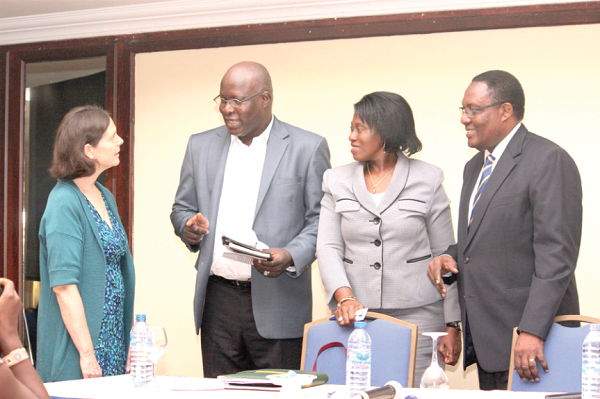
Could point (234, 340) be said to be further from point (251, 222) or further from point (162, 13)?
point (162, 13)

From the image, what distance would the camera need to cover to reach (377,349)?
2.85 metres

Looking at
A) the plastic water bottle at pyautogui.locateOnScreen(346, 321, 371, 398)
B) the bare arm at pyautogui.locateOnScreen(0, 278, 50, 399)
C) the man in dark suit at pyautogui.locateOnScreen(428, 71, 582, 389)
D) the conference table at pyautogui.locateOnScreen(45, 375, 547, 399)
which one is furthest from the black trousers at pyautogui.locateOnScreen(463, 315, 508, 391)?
the bare arm at pyautogui.locateOnScreen(0, 278, 50, 399)

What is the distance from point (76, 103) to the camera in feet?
18.6

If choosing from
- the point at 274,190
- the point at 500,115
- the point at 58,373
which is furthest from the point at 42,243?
the point at 500,115

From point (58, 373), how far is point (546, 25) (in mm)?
3633

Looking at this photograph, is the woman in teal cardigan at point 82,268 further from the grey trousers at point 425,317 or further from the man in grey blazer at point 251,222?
the grey trousers at point 425,317

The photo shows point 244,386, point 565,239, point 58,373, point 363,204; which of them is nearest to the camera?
point 244,386

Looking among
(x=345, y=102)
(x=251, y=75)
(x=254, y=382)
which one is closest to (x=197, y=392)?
(x=254, y=382)

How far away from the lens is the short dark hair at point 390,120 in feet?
11.0

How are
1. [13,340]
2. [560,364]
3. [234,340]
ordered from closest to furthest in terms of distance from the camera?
[13,340] < [560,364] < [234,340]

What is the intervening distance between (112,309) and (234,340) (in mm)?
656

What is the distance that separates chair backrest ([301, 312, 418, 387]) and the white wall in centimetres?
197

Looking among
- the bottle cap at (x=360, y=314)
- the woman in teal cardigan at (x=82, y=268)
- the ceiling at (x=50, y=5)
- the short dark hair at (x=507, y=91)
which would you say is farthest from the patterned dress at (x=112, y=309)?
the ceiling at (x=50, y=5)

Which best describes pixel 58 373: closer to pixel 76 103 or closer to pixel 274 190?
pixel 274 190
